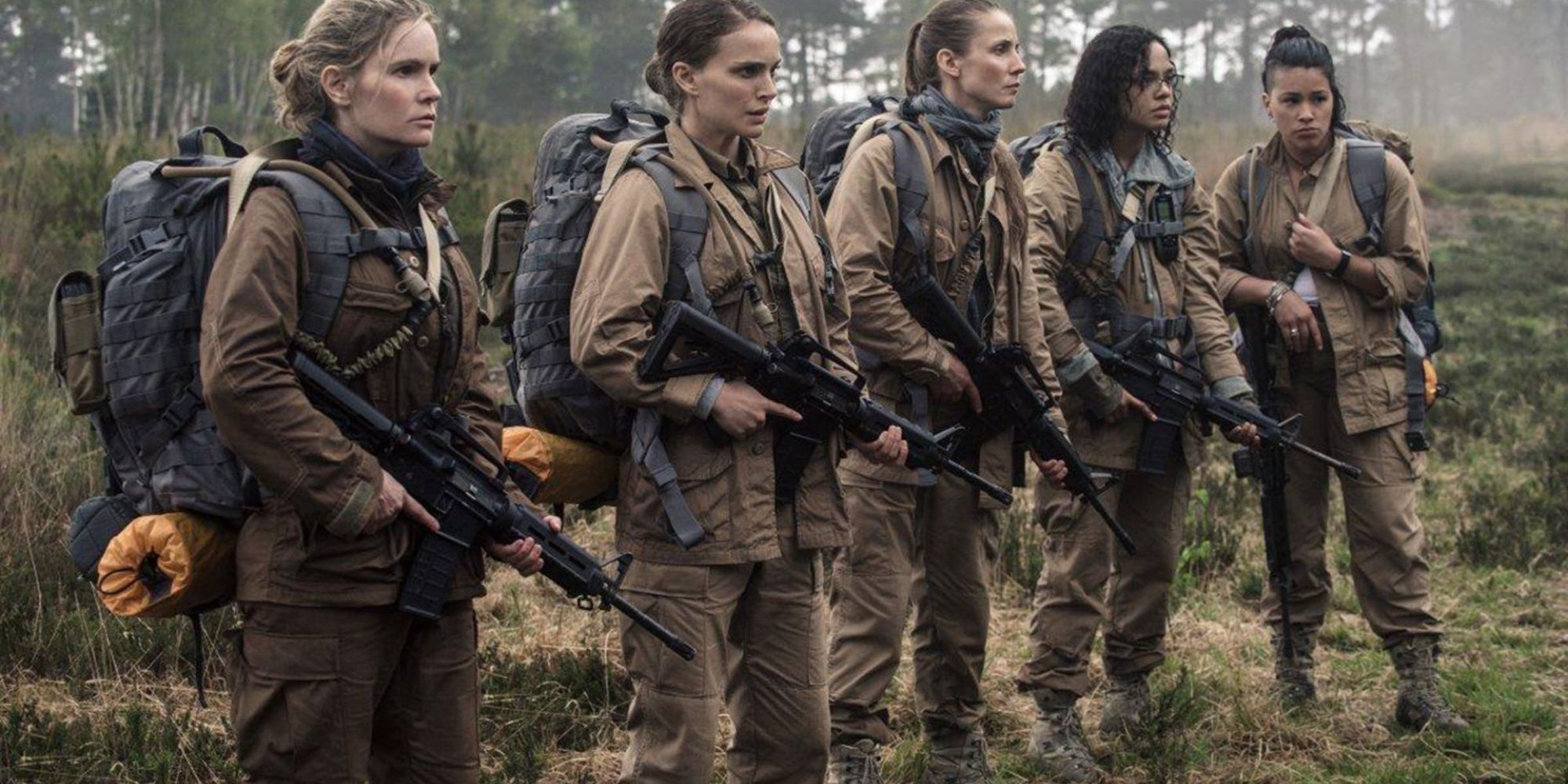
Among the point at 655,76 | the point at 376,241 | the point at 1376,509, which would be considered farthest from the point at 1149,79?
the point at 376,241

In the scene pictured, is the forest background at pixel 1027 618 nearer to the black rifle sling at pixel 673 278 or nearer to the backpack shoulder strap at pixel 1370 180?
the black rifle sling at pixel 673 278

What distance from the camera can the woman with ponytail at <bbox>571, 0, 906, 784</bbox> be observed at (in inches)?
148

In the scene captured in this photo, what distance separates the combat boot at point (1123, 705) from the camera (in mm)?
5734

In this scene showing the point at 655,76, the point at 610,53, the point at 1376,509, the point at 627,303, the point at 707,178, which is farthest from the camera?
the point at 610,53

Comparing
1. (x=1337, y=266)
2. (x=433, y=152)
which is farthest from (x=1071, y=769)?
(x=433, y=152)

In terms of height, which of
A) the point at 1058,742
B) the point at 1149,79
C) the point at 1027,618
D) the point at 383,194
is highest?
the point at 1149,79

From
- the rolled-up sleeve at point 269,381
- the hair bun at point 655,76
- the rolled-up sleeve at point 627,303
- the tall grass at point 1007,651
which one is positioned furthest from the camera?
the tall grass at point 1007,651

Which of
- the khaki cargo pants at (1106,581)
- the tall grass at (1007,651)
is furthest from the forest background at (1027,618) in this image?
the khaki cargo pants at (1106,581)

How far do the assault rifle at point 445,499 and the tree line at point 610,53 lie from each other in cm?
1291

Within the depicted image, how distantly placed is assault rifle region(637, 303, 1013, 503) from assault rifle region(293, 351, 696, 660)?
1.50ft

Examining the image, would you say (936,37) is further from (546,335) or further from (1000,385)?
(546,335)

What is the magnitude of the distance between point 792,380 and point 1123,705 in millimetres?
2486

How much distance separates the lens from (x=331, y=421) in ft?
10.5

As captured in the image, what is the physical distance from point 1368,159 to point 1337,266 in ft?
1.60
